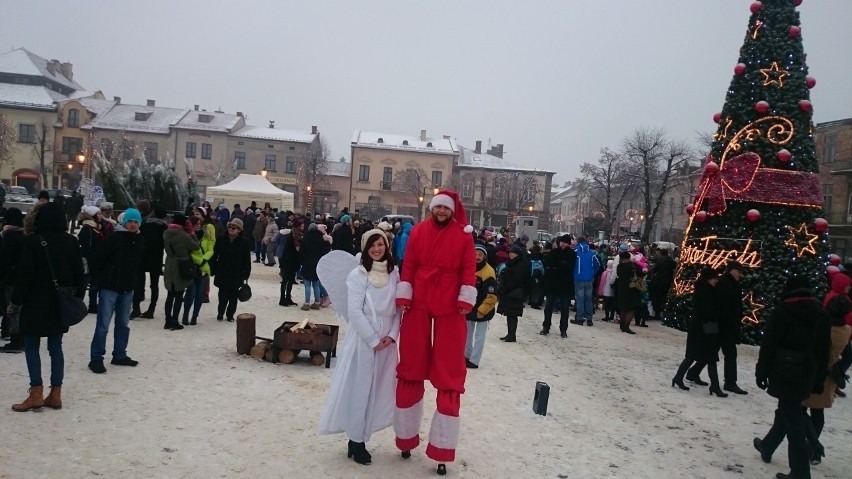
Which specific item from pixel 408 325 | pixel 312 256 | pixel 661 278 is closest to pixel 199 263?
pixel 312 256

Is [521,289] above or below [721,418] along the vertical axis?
above

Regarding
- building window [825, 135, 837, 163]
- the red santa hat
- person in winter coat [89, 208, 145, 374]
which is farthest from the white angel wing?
building window [825, 135, 837, 163]

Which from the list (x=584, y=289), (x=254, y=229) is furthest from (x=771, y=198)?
(x=254, y=229)

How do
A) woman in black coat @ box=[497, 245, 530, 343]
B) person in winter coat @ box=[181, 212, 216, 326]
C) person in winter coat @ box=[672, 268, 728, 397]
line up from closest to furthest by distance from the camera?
person in winter coat @ box=[672, 268, 728, 397] < person in winter coat @ box=[181, 212, 216, 326] < woman in black coat @ box=[497, 245, 530, 343]

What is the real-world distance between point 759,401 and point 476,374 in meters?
4.08

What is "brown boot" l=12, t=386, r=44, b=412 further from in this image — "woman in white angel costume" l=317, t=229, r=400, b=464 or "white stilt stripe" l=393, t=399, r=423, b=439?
"white stilt stripe" l=393, t=399, r=423, b=439

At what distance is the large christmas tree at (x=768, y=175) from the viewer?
12562mm

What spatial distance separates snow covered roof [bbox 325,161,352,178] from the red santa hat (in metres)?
60.3

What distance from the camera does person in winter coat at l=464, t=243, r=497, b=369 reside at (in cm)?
867

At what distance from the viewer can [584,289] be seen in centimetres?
1412

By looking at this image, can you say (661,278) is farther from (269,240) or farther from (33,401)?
(33,401)

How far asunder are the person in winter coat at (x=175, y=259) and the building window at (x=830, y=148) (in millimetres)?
44343

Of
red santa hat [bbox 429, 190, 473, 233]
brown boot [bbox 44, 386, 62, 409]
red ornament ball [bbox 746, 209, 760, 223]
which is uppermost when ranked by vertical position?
red ornament ball [bbox 746, 209, 760, 223]

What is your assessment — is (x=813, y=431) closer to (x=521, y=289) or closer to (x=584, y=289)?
(x=521, y=289)
